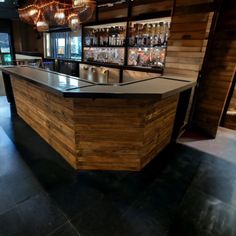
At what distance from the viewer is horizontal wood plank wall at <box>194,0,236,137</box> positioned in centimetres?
284

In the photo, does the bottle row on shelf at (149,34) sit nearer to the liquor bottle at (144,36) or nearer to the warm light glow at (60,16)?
the liquor bottle at (144,36)

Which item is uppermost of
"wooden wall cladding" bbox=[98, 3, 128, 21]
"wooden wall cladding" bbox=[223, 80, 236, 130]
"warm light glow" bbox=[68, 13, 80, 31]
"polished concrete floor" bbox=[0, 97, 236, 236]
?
"wooden wall cladding" bbox=[98, 3, 128, 21]

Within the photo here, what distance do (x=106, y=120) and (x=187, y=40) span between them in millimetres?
2022

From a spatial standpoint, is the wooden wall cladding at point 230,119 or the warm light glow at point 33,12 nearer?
the warm light glow at point 33,12

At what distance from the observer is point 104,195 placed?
1930mm

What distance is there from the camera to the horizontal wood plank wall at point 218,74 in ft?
9.33

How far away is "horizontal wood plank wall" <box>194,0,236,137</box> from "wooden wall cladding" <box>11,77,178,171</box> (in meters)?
1.03

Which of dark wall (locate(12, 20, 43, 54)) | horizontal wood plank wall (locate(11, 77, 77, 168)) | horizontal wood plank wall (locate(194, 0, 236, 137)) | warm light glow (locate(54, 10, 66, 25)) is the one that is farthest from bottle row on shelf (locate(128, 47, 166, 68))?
dark wall (locate(12, 20, 43, 54))

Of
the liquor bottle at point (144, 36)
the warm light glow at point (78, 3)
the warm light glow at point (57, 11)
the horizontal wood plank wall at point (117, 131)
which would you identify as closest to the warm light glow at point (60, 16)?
the warm light glow at point (57, 11)

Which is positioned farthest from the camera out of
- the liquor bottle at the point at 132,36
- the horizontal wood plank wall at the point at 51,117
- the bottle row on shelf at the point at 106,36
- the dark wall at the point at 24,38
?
the dark wall at the point at 24,38

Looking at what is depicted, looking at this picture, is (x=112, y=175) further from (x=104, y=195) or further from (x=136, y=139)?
(x=136, y=139)

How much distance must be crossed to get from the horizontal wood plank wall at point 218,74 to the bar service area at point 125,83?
0.05ft

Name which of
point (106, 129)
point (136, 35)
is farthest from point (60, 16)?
point (106, 129)

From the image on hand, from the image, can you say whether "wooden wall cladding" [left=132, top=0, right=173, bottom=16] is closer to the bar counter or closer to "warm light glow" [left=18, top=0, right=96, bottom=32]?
"warm light glow" [left=18, top=0, right=96, bottom=32]
